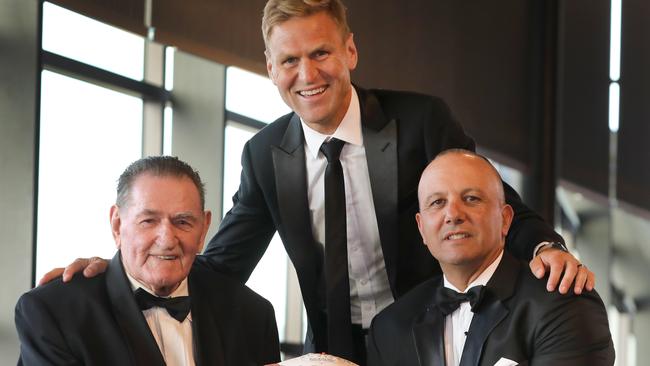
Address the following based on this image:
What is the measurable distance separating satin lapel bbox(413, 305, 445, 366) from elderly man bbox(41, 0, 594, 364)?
0.87 feet

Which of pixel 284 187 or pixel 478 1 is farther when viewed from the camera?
pixel 478 1

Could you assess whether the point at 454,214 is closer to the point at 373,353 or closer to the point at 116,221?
the point at 373,353

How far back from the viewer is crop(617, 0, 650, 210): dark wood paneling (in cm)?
888

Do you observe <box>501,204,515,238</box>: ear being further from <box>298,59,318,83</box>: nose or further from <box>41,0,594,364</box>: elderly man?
<box>298,59,318,83</box>: nose

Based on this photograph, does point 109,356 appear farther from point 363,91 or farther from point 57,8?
A: point 57,8

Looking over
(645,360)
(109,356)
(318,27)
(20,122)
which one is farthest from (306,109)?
(645,360)

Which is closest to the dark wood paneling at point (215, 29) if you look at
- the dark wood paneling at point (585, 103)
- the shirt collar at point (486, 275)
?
the shirt collar at point (486, 275)

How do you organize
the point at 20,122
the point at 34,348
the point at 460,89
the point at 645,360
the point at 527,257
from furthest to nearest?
1. the point at 645,360
2. the point at 460,89
3. the point at 20,122
4. the point at 527,257
5. the point at 34,348

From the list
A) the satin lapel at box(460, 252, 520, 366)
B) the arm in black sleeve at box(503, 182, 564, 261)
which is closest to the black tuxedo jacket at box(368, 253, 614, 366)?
the satin lapel at box(460, 252, 520, 366)

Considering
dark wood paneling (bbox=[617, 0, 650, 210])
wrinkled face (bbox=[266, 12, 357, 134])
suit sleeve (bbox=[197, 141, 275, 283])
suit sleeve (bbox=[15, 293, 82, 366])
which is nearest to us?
suit sleeve (bbox=[15, 293, 82, 366])

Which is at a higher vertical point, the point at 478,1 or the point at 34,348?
the point at 478,1

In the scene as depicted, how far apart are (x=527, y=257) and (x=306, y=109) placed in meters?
0.67

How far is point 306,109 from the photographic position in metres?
3.06

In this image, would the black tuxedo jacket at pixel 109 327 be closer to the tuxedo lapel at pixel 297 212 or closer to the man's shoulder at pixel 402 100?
the tuxedo lapel at pixel 297 212
